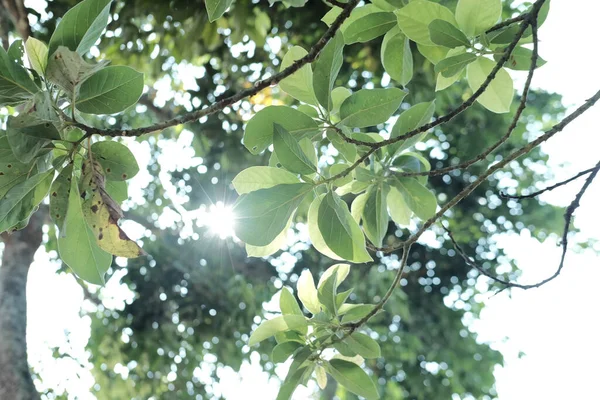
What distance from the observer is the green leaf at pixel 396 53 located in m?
0.70

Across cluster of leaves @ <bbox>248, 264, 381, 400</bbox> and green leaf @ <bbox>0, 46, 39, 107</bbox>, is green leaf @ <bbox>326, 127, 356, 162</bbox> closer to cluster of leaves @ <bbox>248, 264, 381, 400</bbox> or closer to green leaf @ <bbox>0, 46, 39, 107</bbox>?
cluster of leaves @ <bbox>248, 264, 381, 400</bbox>

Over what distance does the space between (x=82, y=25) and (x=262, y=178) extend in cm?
23

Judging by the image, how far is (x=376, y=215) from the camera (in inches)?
28.3

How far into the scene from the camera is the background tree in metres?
2.56

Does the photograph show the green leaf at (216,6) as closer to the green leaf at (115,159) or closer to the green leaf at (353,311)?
the green leaf at (115,159)

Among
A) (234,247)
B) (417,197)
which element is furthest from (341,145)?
(234,247)

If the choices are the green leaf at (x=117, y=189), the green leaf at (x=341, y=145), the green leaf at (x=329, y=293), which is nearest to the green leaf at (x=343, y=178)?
the green leaf at (x=341, y=145)

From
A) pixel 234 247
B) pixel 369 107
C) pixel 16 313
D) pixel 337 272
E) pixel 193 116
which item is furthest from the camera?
pixel 234 247

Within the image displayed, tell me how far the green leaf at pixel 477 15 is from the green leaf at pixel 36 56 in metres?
0.42

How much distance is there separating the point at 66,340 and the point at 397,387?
2.25m

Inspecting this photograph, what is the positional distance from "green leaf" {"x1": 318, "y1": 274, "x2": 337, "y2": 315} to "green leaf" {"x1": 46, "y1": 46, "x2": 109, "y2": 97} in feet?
1.15

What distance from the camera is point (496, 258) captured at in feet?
13.7

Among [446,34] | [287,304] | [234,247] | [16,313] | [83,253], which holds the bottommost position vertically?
[83,253]

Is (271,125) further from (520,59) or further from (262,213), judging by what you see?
(520,59)
